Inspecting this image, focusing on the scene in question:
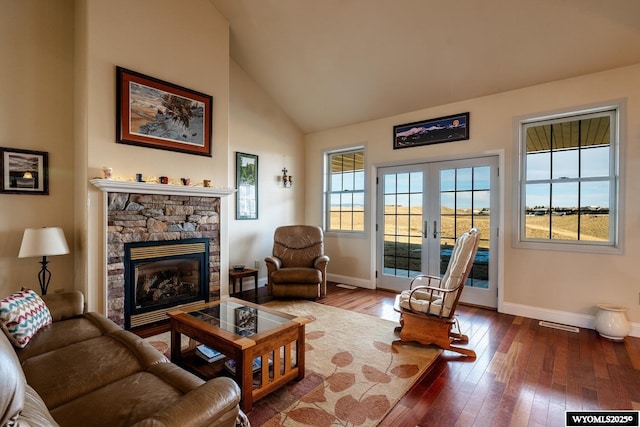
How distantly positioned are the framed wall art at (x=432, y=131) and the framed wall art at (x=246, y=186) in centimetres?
239

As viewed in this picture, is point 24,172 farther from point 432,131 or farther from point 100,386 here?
point 432,131

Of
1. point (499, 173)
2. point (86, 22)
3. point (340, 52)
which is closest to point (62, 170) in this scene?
point (86, 22)

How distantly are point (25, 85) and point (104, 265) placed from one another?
2050 mm

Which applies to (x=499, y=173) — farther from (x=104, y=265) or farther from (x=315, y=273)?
(x=104, y=265)

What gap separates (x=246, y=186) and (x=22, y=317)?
3.39 m

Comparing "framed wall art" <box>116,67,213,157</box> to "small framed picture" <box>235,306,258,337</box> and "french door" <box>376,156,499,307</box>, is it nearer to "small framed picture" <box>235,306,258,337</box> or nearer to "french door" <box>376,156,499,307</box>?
"small framed picture" <box>235,306,258,337</box>

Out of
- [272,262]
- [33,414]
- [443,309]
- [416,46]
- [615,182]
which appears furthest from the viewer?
[272,262]

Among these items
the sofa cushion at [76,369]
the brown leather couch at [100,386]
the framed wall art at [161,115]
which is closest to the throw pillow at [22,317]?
the brown leather couch at [100,386]

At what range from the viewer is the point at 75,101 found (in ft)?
11.3

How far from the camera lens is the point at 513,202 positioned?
155 inches

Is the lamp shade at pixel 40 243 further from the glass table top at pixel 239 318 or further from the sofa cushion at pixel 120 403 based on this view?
the sofa cushion at pixel 120 403

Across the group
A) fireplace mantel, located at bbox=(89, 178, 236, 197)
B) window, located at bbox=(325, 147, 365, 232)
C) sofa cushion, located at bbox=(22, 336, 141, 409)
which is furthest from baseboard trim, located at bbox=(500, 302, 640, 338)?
sofa cushion, located at bbox=(22, 336, 141, 409)

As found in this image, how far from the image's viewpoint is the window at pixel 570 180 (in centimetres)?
346

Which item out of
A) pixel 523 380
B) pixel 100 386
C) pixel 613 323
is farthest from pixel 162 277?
pixel 613 323
